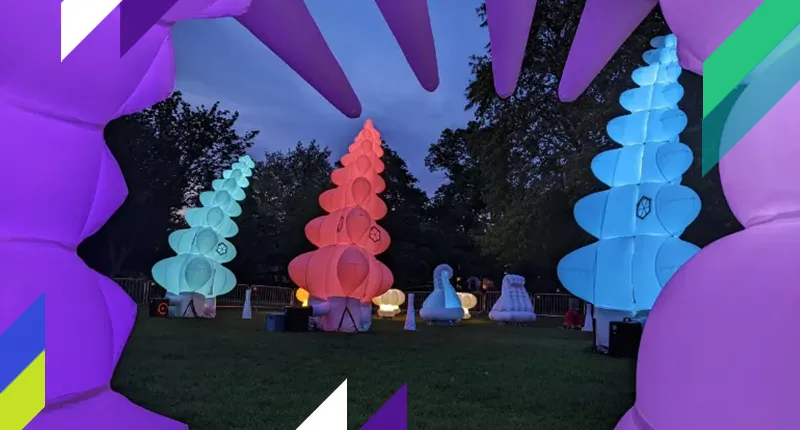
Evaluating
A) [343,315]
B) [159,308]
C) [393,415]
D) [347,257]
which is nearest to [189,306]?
[159,308]

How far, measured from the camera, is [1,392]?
1412 millimetres

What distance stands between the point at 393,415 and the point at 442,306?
15082 mm

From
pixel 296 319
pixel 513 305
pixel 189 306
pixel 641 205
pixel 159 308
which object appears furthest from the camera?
pixel 513 305

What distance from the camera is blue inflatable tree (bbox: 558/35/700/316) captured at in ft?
35.4

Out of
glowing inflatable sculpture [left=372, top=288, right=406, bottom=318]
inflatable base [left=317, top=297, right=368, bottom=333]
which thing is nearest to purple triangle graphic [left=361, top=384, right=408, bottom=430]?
inflatable base [left=317, top=297, right=368, bottom=333]

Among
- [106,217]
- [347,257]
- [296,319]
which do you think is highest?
[347,257]

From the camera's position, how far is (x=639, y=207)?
1123cm

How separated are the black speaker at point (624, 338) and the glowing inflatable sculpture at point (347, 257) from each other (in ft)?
18.7

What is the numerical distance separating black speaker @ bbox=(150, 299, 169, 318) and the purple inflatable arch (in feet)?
54.4

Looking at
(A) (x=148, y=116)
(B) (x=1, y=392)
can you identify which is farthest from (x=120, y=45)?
(A) (x=148, y=116)
